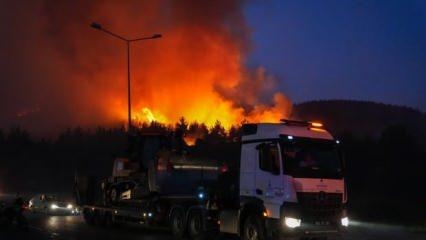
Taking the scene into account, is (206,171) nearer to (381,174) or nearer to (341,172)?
(341,172)

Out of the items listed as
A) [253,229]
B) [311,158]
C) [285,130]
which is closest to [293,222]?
[253,229]

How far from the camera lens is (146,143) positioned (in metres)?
22.9

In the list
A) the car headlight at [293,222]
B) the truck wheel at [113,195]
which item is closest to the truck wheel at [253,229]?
the car headlight at [293,222]

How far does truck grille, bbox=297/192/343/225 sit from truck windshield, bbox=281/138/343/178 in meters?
0.46

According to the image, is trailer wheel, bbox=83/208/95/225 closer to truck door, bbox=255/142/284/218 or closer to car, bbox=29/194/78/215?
car, bbox=29/194/78/215

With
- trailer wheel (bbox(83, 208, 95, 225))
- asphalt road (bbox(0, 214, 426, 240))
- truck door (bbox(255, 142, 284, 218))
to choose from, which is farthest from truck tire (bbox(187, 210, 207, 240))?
trailer wheel (bbox(83, 208, 95, 225))

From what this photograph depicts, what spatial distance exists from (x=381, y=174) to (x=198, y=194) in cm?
2206

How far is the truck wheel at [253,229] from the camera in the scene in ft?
45.4

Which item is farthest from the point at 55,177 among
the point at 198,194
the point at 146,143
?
the point at 198,194

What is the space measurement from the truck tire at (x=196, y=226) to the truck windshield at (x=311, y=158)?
14.1ft

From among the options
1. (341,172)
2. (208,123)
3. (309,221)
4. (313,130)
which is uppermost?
(208,123)

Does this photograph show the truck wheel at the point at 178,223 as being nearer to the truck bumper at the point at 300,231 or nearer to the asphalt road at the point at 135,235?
the asphalt road at the point at 135,235

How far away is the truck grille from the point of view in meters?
13.3

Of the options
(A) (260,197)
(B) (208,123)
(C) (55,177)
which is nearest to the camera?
(A) (260,197)
